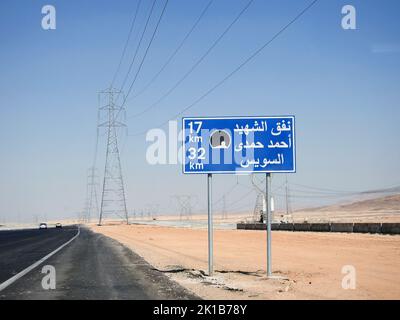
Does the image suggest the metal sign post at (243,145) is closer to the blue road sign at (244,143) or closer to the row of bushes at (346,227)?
the blue road sign at (244,143)

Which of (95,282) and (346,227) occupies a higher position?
(95,282)

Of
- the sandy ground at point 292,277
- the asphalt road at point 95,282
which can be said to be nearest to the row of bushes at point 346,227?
the sandy ground at point 292,277

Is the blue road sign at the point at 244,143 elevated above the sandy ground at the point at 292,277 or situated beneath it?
elevated above

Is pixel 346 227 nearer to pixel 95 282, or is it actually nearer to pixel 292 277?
pixel 292 277

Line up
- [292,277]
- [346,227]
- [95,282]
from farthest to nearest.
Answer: [346,227], [292,277], [95,282]

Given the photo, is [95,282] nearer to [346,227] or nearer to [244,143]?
[244,143]

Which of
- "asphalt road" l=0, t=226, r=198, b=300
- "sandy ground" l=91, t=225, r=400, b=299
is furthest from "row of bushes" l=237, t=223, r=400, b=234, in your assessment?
"asphalt road" l=0, t=226, r=198, b=300

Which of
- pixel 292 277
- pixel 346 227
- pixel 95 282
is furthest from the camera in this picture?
pixel 346 227

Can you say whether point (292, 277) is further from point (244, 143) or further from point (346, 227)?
point (346, 227)

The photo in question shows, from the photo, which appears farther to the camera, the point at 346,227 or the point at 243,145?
the point at 346,227

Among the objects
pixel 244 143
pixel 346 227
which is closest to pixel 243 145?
pixel 244 143

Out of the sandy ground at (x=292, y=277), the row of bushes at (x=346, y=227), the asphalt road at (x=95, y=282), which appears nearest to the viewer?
the asphalt road at (x=95, y=282)

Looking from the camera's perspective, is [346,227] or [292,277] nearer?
[292,277]
